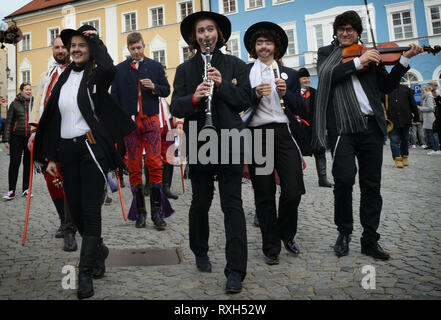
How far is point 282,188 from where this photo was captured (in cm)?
394

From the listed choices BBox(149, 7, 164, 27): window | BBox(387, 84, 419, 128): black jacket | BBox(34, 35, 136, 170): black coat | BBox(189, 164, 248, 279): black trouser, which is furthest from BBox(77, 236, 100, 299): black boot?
BBox(149, 7, 164, 27): window

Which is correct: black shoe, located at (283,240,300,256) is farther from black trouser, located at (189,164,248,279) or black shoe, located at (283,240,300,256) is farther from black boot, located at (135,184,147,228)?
black boot, located at (135,184,147,228)

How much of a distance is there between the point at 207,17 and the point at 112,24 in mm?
36669

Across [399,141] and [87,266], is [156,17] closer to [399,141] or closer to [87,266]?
[399,141]

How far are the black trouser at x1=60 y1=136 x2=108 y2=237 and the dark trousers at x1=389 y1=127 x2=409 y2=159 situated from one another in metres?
9.52

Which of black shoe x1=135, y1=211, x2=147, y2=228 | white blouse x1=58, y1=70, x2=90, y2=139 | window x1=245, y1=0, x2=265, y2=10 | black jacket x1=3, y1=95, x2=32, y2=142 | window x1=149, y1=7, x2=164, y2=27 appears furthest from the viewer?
window x1=149, y1=7, x2=164, y2=27

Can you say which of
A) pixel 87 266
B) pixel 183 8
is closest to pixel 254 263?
pixel 87 266

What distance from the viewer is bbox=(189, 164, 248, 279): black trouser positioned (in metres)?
3.06

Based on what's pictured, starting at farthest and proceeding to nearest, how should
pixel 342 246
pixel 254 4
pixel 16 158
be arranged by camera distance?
pixel 254 4
pixel 16 158
pixel 342 246

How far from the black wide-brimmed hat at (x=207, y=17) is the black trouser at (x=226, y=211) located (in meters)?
1.15

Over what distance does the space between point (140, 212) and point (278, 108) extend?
2482 mm

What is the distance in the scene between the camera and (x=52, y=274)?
11.4 ft

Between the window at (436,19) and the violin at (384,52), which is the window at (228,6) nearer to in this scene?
the window at (436,19)

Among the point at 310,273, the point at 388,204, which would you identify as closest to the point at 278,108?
the point at 310,273
